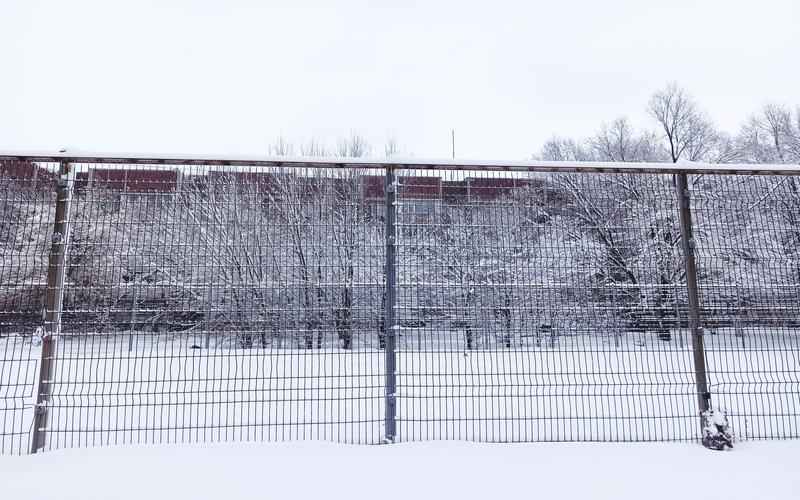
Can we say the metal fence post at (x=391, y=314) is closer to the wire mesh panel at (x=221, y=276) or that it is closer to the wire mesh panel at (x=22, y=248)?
the wire mesh panel at (x=221, y=276)

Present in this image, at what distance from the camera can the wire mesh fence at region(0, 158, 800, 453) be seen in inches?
124

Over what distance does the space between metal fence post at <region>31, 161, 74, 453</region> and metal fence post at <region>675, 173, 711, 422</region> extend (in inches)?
190

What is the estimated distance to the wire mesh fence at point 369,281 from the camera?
3154 mm

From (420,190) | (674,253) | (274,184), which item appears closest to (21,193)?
(274,184)

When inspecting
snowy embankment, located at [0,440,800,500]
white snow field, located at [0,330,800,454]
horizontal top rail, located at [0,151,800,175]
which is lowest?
snowy embankment, located at [0,440,800,500]

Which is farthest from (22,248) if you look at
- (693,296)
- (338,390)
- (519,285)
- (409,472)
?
(693,296)

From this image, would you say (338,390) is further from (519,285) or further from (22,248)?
(22,248)

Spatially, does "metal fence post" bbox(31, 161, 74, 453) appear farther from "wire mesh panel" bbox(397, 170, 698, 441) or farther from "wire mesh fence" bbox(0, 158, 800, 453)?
"wire mesh panel" bbox(397, 170, 698, 441)

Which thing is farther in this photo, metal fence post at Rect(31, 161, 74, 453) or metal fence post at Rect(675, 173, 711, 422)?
metal fence post at Rect(675, 173, 711, 422)

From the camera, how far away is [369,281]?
328 cm

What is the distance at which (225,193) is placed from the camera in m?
3.32

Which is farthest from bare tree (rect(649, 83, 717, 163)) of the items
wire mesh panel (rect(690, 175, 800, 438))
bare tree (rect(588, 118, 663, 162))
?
wire mesh panel (rect(690, 175, 800, 438))

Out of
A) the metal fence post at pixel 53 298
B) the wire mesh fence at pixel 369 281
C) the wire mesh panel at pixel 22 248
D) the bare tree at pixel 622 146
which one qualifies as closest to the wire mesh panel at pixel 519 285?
the wire mesh fence at pixel 369 281

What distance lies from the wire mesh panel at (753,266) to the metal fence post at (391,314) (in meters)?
2.52
